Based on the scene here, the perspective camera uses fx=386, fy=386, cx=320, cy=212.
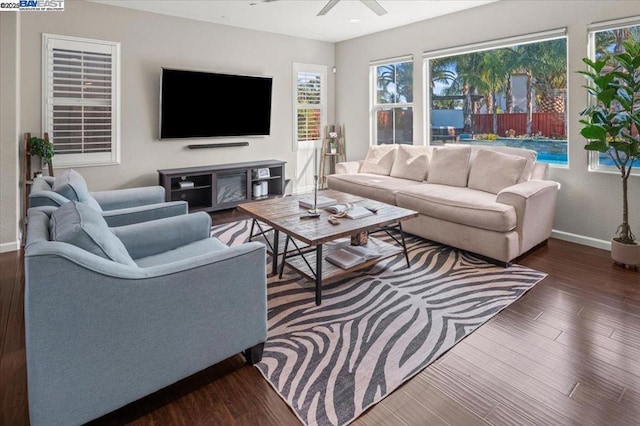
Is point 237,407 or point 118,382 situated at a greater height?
point 118,382

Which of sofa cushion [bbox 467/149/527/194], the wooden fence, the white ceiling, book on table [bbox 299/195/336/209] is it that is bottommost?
book on table [bbox 299/195/336/209]

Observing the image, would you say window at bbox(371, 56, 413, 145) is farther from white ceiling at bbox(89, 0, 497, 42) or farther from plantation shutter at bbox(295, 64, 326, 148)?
plantation shutter at bbox(295, 64, 326, 148)

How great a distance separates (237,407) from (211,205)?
3749mm

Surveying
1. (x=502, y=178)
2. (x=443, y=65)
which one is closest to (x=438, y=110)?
(x=443, y=65)

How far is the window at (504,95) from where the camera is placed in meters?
4.10

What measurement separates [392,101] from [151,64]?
11.3 ft

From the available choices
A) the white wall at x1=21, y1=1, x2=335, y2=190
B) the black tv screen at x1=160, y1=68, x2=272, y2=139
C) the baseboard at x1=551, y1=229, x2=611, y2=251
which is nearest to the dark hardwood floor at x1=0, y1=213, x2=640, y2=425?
the baseboard at x1=551, y1=229, x2=611, y2=251

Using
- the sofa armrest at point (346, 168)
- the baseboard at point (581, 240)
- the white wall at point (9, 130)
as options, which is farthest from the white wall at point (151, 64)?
the baseboard at point (581, 240)

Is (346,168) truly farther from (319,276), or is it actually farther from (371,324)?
(371,324)

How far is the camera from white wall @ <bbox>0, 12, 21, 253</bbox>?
353 cm

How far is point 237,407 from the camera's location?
1708 millimetres

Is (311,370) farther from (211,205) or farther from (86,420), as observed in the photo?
(211,205)

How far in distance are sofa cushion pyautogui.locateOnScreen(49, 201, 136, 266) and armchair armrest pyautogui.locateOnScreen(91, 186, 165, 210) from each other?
4.30 feet

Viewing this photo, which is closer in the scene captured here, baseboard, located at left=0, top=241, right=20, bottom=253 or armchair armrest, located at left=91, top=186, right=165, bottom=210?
armchair armrest, located at left=91, top=186, right=165, bottom=210
